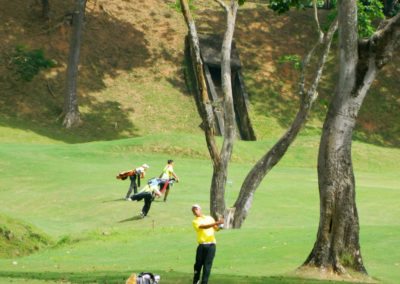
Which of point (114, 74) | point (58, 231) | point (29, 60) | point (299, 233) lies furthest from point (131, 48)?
point (299, 233)

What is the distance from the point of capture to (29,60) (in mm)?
70188

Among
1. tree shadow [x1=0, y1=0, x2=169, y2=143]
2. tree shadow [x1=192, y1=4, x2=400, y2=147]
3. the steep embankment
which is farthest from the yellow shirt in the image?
tree shadow [x1=192, y1=4, x2=400, y2=147]

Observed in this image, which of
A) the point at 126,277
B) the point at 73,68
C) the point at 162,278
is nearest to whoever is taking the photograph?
the point at 162,278

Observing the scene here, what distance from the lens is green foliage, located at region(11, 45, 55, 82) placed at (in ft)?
228

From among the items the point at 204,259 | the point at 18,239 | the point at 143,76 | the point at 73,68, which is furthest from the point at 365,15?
the point at 143,76

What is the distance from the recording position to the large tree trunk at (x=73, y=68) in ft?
214

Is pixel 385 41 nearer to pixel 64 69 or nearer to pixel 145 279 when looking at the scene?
pixel 145 279

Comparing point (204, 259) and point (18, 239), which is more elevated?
point (204, 259)

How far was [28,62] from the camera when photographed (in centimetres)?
7000

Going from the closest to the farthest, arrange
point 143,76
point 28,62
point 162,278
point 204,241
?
1. point 204,241
2. point 162,278
3. point 28,62
4. point 143,76

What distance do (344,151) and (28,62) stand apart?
1935 inches

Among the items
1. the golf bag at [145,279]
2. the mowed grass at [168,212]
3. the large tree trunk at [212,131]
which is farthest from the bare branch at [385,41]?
the large tree trunk at [212,131]

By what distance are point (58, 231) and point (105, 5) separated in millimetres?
47924

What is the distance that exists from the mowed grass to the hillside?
9187 millimetres
